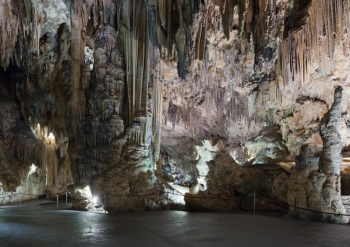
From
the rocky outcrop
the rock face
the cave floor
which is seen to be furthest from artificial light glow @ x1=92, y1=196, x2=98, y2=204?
the rocky outcrop

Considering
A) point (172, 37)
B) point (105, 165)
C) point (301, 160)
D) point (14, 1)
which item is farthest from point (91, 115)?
point (301, 160)

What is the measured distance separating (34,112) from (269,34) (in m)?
11.4

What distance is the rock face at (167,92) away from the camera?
772 centimetres

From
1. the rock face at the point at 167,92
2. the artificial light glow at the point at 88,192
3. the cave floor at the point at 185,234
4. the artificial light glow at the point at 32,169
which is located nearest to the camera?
the cave floor at the point at 185,234

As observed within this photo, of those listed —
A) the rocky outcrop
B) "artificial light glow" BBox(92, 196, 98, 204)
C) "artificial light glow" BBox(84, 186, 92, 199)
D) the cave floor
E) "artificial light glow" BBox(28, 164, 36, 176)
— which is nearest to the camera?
the cave floor

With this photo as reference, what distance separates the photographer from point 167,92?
14.0m

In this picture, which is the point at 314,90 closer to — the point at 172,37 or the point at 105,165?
the point at 172,37

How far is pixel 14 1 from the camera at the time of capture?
9.66m

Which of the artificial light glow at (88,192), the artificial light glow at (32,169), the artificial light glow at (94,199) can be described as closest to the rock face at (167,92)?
the artificial light glow at (88,192)

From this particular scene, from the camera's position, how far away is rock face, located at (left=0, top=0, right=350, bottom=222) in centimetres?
772

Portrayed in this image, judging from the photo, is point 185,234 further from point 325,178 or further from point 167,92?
point 167,92

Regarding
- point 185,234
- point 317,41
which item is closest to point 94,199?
point 185,234

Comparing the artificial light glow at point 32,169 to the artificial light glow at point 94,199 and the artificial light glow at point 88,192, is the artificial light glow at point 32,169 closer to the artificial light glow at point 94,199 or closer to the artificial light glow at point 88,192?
the artificial light glow at point 88,192

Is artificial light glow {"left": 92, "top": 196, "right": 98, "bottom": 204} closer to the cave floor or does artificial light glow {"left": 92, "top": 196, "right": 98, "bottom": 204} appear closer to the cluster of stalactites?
the cave floor
